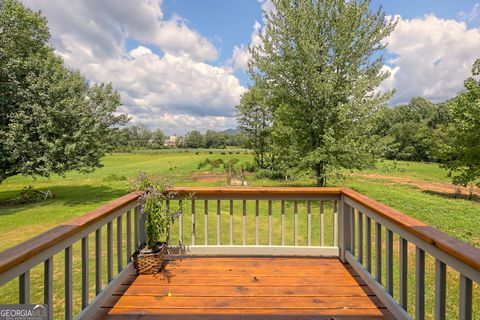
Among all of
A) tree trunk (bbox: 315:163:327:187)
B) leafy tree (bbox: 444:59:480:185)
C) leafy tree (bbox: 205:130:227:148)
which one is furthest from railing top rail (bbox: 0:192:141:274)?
leafy tree (bbox: 205:130:227:148)

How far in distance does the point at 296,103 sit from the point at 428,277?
635 cm

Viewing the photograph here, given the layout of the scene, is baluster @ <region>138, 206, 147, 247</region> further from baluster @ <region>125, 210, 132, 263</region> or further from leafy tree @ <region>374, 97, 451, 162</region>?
leafy tree @ <region>374, 97, 451, 162</region>

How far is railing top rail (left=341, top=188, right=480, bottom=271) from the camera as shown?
50.9 inches

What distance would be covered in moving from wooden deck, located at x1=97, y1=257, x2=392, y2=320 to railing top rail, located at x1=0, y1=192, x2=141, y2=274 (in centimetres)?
78

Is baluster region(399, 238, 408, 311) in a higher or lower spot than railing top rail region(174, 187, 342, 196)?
lower

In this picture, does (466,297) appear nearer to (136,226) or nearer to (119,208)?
(119,208)

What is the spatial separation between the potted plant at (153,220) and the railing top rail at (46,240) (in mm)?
563

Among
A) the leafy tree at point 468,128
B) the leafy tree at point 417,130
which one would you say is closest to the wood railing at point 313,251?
the leafy tree at point 468,128

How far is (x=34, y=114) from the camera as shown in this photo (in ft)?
32.1

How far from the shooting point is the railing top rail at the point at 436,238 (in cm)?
129

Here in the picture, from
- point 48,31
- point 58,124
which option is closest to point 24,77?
point 58,124

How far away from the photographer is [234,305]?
2.31m

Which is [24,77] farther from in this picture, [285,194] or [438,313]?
[438,313]

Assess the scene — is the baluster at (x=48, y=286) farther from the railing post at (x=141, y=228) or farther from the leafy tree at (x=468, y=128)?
the leafy tree at (x=468, y=128)
